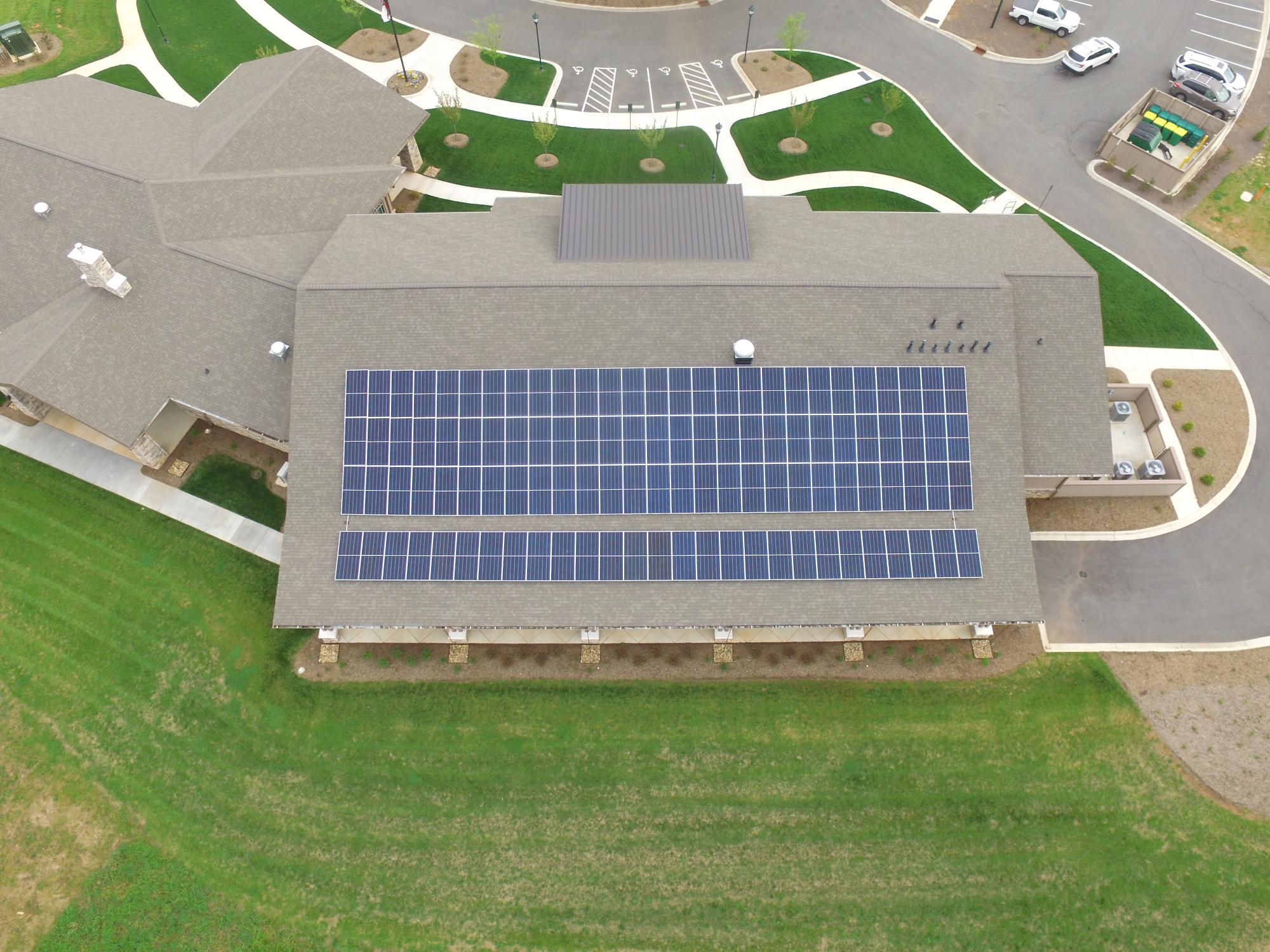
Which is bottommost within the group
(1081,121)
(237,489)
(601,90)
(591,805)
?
(591,805)

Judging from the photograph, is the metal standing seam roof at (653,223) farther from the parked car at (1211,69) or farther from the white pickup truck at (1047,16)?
the parked car at (1211,69)

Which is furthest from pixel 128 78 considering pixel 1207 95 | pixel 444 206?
pixel 1207 95

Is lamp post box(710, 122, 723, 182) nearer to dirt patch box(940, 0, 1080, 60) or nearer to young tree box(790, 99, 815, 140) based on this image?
young tree box(790, 99, 815, 140)

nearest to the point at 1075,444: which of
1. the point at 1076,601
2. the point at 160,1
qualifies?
the point at 1076,601

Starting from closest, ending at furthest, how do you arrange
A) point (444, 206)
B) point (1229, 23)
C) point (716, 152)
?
point (444, 206) < point (716, 152) < point (1229, 23)

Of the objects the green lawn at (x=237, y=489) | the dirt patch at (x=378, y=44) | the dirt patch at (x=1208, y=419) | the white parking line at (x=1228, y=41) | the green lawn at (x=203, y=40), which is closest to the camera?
the green lawn at (x=237, y=489)

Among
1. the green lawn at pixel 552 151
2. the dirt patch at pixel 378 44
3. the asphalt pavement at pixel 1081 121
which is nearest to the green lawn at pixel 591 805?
the asphalt pavement at pixel 1081 121

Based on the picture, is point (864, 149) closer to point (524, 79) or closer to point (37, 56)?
point (524, 79)
